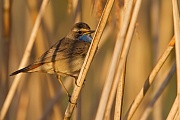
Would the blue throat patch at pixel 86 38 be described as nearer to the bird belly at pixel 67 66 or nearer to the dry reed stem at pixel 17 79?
the bird belly at pixel 67 66

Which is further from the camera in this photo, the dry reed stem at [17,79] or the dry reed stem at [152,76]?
the dry reed stem at [17,79]

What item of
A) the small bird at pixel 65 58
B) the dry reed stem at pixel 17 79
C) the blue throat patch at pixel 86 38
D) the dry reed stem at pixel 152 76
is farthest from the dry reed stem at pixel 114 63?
the blue throat patch at pixel 86 38

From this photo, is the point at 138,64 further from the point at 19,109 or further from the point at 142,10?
the point at 19,109

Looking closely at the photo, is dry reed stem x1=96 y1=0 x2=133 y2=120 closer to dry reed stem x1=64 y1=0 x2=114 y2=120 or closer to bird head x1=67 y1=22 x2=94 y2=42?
dry reed stem x1=64 y1=0 x2=114 y2=120

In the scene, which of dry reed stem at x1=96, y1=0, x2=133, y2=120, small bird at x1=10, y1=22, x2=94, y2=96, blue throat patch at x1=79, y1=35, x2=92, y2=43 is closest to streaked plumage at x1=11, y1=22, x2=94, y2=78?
small bird at x1=10, y1=22, x2=94, y2=96

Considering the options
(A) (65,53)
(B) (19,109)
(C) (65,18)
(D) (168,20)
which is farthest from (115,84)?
(C) (65,18)

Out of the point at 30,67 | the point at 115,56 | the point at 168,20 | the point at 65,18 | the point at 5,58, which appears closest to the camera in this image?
the point at 115,56

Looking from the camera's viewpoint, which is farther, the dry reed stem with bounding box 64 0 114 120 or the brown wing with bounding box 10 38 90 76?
the brown wing with bounding box 10 38 90 76

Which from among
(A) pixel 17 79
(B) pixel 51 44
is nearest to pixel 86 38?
(B) pixel 51 44
